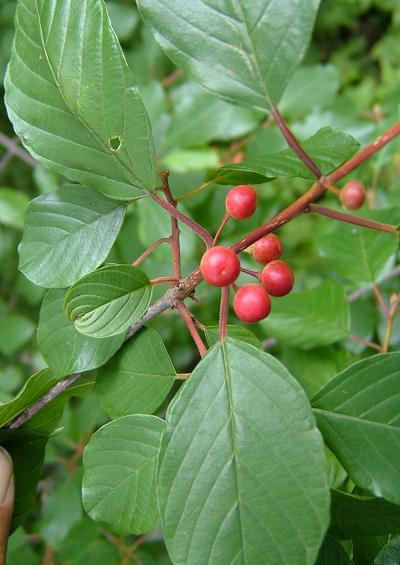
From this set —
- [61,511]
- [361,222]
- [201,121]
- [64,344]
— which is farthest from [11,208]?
[361,222]

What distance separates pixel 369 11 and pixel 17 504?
2670mm

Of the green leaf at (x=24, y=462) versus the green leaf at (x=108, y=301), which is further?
the green leaf at (x=24, y=462)

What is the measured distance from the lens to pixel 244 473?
569 millimetres

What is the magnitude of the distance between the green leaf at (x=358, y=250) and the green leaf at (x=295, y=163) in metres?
0.42

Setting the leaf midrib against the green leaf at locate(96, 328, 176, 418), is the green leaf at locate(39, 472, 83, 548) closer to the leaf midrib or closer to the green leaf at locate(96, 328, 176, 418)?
the green leaf at locate(96, 328, 176, 418)

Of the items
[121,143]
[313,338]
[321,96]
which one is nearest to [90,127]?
[121,143]

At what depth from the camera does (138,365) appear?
29.1 inches

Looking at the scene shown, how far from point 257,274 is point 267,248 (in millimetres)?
31

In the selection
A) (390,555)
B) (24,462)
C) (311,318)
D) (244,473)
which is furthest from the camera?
(311,318)

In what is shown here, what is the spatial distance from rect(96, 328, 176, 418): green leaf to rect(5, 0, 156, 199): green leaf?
19 cm

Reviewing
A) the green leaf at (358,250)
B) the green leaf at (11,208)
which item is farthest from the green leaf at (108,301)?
the green leaf at (11,208)

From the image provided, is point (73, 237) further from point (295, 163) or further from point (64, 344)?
point (295, 163)

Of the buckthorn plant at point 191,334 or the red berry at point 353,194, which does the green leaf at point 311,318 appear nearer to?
the buckthorn plant at point 191,334

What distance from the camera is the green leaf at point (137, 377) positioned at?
29.1 inches
